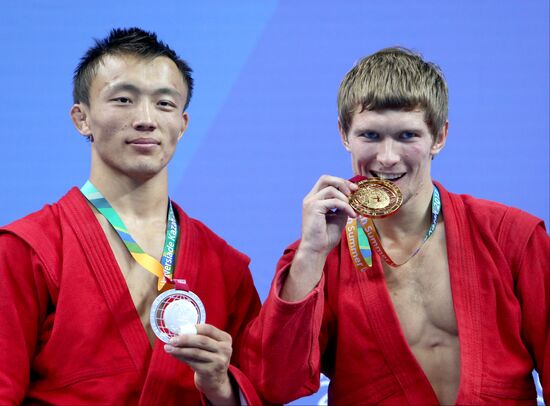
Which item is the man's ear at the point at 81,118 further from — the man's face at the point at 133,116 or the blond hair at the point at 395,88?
the blond hair at the point at 395,88

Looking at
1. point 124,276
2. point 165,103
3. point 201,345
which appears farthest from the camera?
point 165,103

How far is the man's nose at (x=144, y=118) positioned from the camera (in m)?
2.12

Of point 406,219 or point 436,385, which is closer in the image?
point 436,385

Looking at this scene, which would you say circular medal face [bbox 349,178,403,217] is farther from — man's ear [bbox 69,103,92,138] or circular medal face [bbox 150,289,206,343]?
man's ear [bbox 69,103,92,138]

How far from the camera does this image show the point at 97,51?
224 centimetres

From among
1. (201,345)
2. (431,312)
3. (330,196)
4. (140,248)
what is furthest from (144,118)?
(431,312)

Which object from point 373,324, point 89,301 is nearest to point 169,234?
point 89,301

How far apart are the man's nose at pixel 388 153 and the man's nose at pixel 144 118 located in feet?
1.87

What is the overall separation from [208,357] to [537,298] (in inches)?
32.2

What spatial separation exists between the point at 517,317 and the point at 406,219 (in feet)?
1.25

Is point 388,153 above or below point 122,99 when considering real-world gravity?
below

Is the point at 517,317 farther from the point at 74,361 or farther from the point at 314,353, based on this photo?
the point at 74,361

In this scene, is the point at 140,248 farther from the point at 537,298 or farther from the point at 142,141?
the point at 537,298

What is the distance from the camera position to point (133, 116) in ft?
7.00
